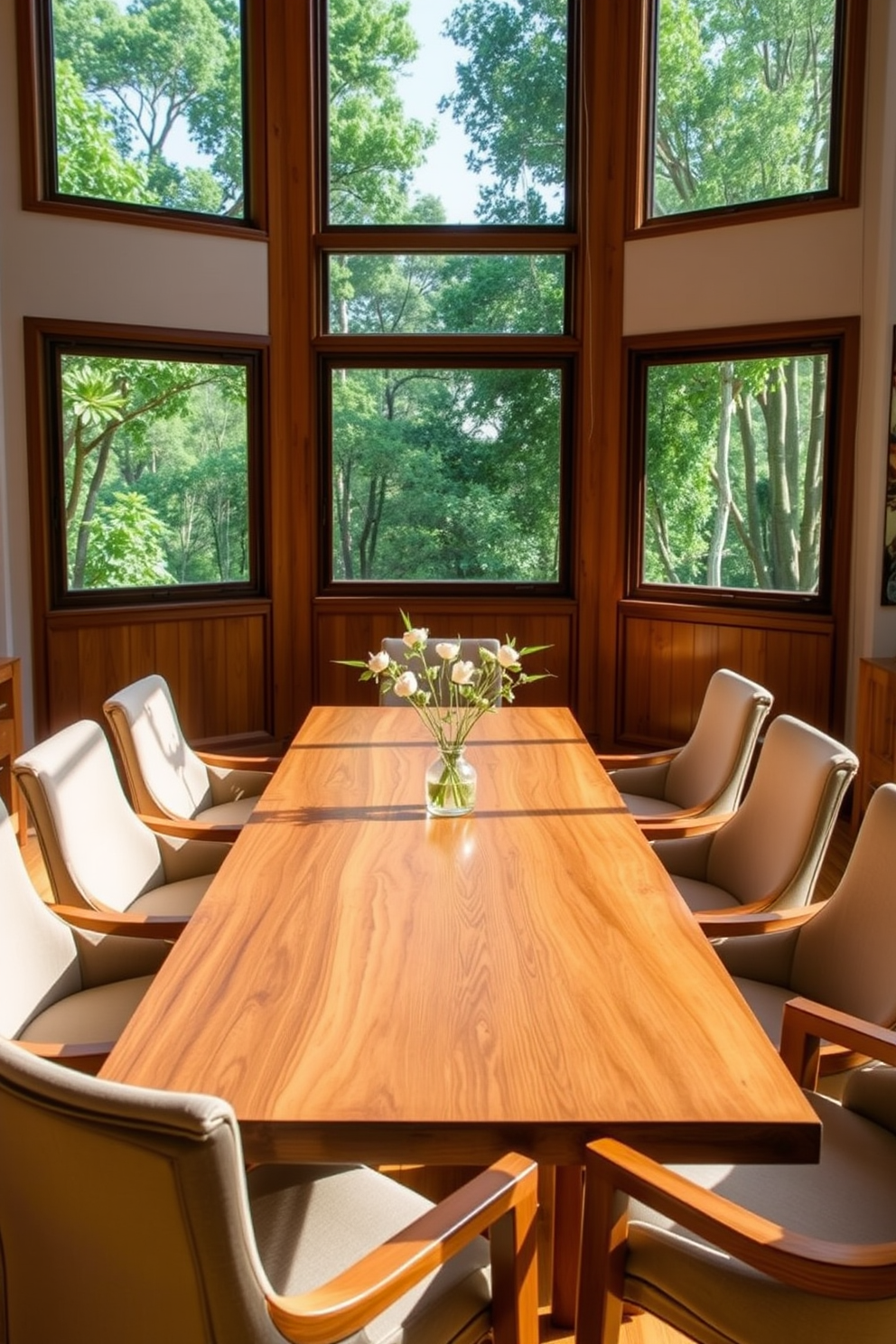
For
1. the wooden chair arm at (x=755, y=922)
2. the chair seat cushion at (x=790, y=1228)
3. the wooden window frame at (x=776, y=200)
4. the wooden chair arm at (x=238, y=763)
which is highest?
the wooden window frame at (x=776, y=200)

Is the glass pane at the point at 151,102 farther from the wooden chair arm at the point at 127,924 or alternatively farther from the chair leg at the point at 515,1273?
the chair leg at the point at 515,1273

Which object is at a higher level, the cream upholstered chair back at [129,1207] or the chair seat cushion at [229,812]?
the cream upholstered chair back at [129,1207]

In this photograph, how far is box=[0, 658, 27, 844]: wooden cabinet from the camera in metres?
4.44

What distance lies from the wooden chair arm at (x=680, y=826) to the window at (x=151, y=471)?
10.4 ft

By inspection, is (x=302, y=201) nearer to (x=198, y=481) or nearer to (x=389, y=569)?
(x=198, y=481)

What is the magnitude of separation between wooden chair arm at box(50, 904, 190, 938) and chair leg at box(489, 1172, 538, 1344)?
1.06m

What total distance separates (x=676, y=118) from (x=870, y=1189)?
5052 mm

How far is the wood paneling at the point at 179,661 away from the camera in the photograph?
204 inches

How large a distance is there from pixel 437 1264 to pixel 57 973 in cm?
118

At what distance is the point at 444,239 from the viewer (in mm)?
5707

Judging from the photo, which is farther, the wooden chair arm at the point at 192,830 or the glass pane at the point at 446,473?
the glass pane at the point at 446,473

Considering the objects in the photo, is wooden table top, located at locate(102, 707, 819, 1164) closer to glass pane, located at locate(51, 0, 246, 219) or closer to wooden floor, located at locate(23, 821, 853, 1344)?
wooden floor, located at locate(23, 821, 853, 1344)

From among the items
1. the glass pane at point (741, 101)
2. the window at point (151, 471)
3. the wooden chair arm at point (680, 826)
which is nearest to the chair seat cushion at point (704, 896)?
the wooden chair arm at point (680, 826)

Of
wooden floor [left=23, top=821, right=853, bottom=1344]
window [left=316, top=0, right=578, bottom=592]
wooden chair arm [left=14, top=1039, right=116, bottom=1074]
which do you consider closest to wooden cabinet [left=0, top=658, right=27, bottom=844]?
wooden floor [left=23, top=821, right=853, bottom=1344]
